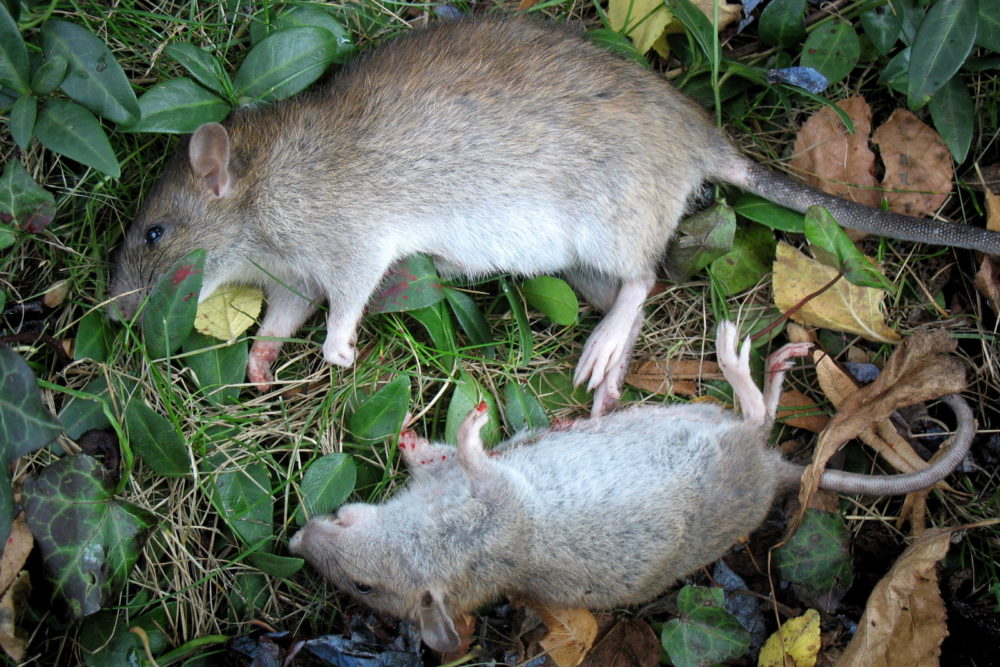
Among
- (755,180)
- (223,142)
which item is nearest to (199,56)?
(223,142)

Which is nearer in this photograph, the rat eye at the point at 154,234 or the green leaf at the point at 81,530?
the green leaf at the point at 81,530

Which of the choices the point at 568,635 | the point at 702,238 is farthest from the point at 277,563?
the point at 702,238

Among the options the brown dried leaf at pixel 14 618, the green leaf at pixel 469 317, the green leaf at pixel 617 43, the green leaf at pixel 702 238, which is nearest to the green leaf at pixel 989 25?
the green leaf at pixel 702 238

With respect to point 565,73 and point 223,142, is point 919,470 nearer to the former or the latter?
point 565,73

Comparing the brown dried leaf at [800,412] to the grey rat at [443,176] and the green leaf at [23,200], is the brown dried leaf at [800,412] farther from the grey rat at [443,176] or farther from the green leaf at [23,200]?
the green leaf at [23,200]

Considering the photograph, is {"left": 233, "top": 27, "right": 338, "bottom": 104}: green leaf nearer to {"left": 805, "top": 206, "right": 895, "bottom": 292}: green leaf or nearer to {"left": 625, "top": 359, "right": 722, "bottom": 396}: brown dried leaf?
{"left": 625, "top": 359, "right": 722, "bottom": 396}: brown dried leaf

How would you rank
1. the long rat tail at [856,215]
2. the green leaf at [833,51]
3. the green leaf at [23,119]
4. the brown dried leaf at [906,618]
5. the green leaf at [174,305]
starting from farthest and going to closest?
the green leaf at [833,51] → the long rat tail at [856,215] → the brown dried leaf at [906,618] → the green leaf at [174,305] → the green leaf at [23,119]

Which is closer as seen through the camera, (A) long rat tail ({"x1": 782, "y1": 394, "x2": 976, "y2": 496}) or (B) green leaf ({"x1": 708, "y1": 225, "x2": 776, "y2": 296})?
(A) long rat tail ({"x1": 782, "y1": 394, "x2": 976, "y2": 496})

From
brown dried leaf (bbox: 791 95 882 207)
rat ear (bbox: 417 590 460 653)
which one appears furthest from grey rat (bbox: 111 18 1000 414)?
rat ear (bbox: 417 590 460 653)
